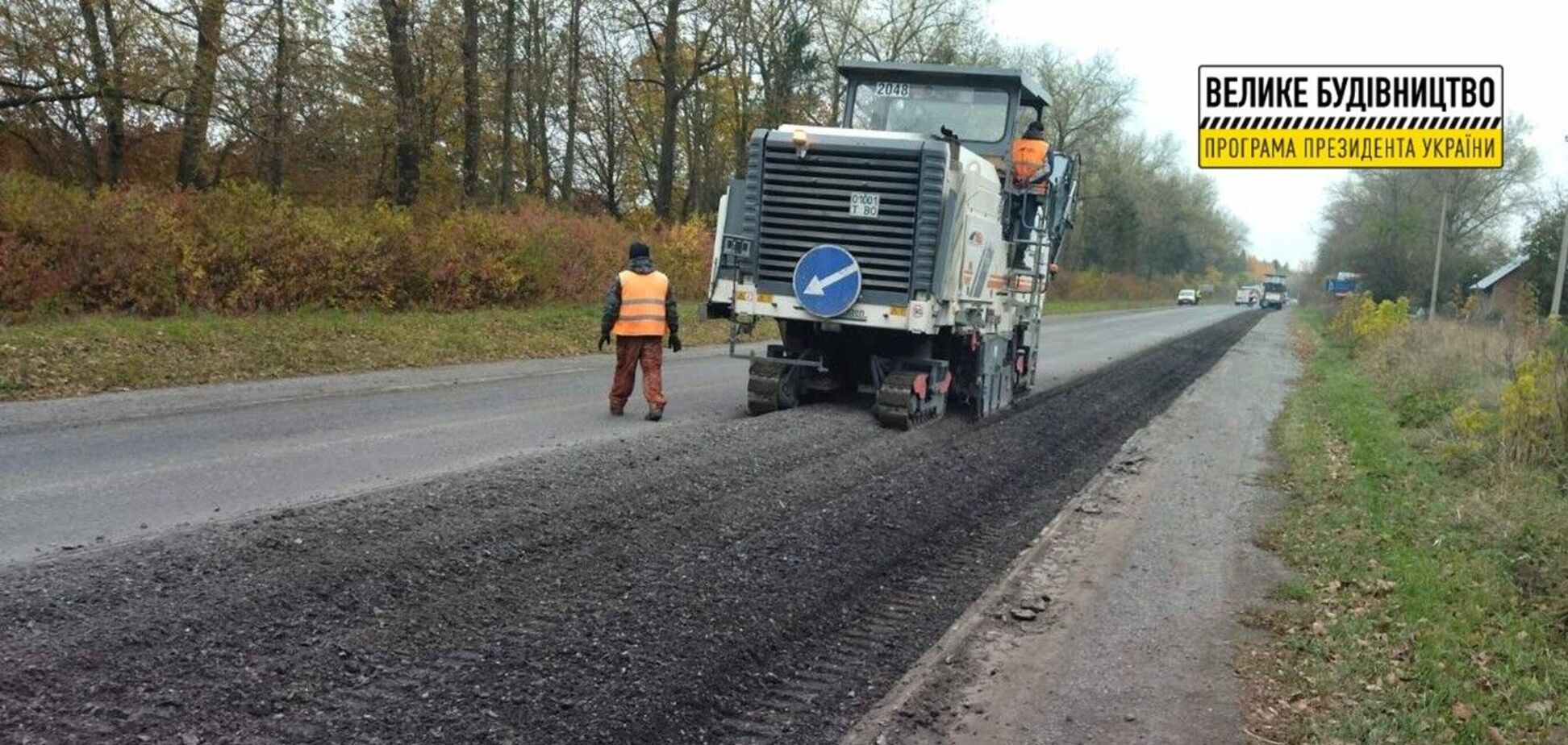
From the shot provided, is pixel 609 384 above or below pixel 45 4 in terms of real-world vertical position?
below

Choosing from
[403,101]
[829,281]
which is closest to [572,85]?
[403,101]

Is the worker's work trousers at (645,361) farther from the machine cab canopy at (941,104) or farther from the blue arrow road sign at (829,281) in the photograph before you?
the machine cab canopy at (941,104)

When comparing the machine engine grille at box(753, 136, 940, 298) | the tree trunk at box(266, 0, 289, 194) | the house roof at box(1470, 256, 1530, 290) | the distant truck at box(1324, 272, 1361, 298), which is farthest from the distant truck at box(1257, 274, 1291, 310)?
the machine engine grille at box(753, 136, 940, 298)

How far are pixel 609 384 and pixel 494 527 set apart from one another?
8.20m

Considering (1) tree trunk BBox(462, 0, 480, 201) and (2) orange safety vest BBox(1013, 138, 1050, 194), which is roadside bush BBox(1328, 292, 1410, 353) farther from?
(1) tree trunk BBox(462, 0, 480, 201)

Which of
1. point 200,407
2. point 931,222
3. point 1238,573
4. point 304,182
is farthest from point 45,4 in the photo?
point 1238,573

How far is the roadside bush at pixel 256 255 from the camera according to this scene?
14.2m

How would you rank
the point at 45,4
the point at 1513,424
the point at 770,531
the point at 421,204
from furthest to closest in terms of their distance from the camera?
the point at 421,204
the point at 45,4
the point at 1513,424
the point at 770,531

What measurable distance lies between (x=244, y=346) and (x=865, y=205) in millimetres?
8039

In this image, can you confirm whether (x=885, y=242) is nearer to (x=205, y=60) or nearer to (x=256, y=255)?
(x=256, y=255)

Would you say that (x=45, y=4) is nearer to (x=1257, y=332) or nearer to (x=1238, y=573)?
(x=1238, y=573)

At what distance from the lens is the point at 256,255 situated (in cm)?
1662

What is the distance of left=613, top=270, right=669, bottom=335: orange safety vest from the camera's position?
36.3 feet

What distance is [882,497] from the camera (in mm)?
8250
